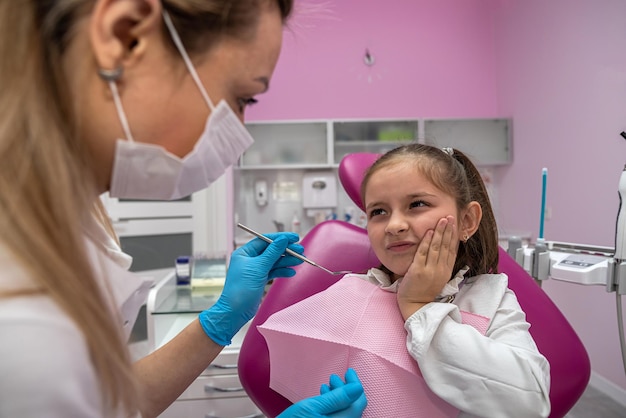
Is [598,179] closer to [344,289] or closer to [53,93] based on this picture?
[344,289]

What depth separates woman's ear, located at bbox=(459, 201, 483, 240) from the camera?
3.64ft

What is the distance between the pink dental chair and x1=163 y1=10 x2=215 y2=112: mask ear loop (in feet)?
2.15

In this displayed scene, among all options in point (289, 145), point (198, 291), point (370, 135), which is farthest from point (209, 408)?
point (370, 135)

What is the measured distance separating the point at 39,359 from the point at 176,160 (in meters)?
0.31

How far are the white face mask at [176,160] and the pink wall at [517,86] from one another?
2.61m

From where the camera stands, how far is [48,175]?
0.50 meters

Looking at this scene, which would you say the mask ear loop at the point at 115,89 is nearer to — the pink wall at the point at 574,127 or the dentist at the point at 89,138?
the dentist at the point at 89,138

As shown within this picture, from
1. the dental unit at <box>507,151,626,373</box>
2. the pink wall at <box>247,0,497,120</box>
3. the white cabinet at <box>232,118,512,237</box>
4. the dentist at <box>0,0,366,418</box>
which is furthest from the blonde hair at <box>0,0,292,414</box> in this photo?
the pink wall at <box>247,0,497,120</box>

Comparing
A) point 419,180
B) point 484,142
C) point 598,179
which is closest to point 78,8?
point 419,180

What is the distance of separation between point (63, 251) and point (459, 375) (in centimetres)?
73

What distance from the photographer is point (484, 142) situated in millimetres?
4008

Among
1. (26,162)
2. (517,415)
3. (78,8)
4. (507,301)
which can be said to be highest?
(78,8)

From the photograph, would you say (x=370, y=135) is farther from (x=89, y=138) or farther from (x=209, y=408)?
(x=89, y=138)

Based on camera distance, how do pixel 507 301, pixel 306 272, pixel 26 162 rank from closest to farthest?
pixel 26 162 < pixel 507 301 < pixel 306 272
